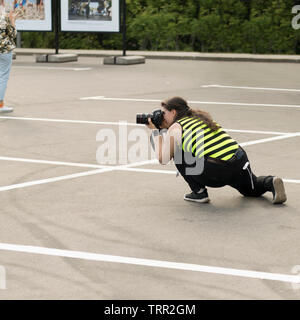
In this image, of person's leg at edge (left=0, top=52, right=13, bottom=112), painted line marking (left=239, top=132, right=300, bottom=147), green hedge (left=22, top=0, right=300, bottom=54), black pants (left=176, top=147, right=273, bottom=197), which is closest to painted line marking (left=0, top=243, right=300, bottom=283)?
black pants (left=176, top=147, right=273, bottom=197)

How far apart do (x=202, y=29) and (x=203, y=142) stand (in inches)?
688

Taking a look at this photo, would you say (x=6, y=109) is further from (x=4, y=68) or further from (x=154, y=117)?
(x=154, y=117)

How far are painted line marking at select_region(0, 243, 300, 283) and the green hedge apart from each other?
60.5 ft

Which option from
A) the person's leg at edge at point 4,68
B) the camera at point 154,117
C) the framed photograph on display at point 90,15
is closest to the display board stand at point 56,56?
the framed photograph on display at point 90,15

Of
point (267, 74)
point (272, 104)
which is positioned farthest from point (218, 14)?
point (272, 104)

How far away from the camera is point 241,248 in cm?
532

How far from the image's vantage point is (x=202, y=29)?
76.9 feet

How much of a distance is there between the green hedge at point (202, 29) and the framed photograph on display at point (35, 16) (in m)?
3.81

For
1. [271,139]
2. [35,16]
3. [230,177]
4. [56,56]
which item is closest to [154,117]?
[230,177]

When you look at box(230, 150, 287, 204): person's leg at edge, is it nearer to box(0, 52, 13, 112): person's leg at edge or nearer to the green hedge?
box(0, 52, 13, 112): person's leg at edge

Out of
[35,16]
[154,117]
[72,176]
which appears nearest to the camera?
[154,117]

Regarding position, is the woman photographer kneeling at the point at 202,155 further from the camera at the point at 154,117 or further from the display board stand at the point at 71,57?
the display board stand at the point at 71,57

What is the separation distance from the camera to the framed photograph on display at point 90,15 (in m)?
20.0

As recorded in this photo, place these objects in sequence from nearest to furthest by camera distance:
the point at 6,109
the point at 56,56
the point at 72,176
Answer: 1. the point at 72,176
2. the point at 6,109
3. the point at 56,56
